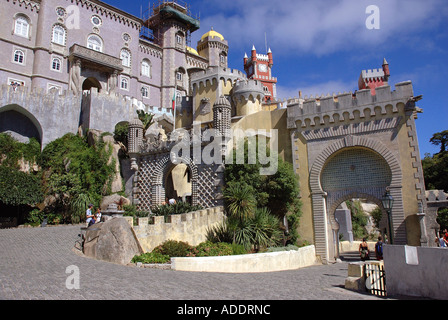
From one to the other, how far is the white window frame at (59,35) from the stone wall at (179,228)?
1110 inches

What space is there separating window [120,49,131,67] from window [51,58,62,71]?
7423 mm

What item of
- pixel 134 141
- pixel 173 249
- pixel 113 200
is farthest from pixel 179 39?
pixel 173 249

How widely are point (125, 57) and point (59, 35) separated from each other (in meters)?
7.72

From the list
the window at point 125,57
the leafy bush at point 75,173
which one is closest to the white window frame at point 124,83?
the window at point 125,57

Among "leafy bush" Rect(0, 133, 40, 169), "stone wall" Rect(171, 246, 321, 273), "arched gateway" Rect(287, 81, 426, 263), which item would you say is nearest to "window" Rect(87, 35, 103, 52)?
"leafy bush" Rect(0, 133, 40, 169)

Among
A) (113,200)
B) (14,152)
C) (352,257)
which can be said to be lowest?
(352,257)

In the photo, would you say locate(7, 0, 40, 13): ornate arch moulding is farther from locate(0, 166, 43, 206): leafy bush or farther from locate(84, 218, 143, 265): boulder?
locate(84, 218, 143, 265): boulder

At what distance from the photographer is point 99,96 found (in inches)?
1244

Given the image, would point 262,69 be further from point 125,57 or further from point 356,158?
point 356,158

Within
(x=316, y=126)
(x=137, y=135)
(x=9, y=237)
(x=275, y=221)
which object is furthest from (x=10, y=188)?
(x=316, y=126)

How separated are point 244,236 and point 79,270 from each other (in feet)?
30.0

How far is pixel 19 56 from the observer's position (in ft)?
116

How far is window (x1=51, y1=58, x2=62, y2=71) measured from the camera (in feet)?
121

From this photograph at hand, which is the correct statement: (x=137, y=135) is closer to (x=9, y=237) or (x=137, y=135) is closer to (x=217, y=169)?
(x=217, y=169)
